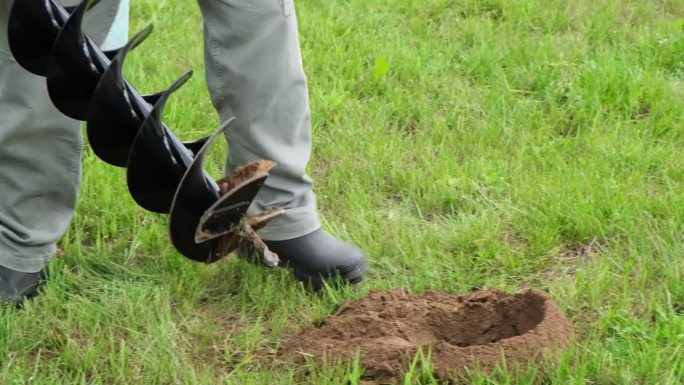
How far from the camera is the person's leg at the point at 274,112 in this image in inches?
119

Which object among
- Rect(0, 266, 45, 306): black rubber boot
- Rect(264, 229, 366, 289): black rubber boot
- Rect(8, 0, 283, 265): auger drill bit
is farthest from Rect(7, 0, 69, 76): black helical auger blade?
Rect(264, 229, 366, 289): black rubber boot

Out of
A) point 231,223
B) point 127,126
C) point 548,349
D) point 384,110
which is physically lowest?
point 384,110

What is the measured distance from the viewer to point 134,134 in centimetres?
264

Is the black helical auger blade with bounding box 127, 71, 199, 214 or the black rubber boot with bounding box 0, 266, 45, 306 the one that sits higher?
the black helical auger blade with bounding box 127, 71, 199, 214

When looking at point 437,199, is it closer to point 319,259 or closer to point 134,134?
point 319,259

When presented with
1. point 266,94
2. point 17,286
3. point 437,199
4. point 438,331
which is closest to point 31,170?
A: point 17,286

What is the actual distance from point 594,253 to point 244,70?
123 centimetres

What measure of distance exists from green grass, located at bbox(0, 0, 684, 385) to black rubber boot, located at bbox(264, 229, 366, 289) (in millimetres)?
51

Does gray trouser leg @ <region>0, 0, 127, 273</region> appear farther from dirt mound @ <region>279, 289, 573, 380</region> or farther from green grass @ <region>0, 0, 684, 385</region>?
dirt mound @ <region>279, 289, 573, 380</region>

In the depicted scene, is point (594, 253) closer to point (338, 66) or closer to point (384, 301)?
point (384, 301)

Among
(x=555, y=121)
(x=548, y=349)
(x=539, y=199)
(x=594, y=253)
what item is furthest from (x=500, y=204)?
(x=548, y=349)

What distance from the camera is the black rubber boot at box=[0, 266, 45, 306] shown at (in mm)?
3127

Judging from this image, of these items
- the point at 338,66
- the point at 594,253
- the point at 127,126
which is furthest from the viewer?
the point at 338,66

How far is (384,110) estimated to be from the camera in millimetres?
4371
